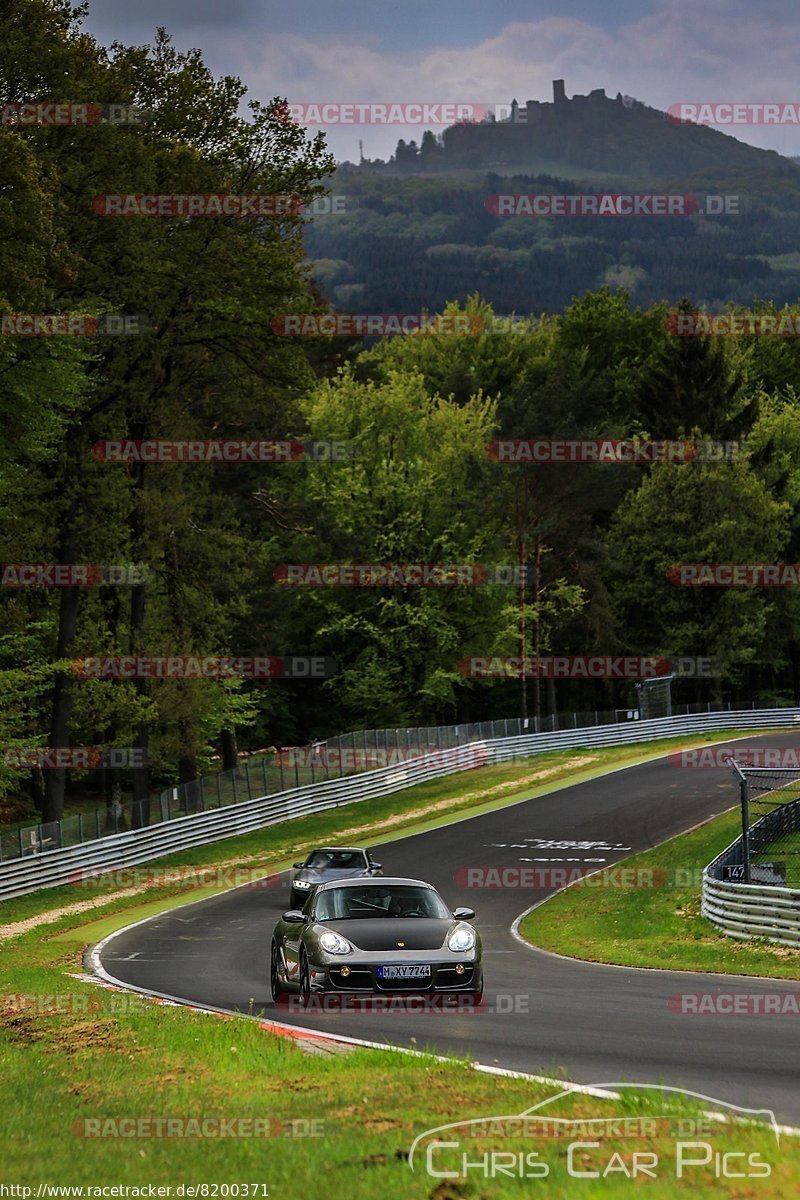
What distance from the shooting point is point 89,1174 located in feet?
25.4

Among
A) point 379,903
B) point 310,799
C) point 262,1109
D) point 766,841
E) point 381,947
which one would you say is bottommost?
point 310,799

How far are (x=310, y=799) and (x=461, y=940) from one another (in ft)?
118

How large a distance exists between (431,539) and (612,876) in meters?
39.8

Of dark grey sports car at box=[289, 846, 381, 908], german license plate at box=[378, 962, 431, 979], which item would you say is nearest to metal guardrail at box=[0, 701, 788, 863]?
dark grey sports car at box=[289, 846, 381, 908]

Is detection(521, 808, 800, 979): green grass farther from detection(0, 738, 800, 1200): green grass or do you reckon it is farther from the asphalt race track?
detection(0, 738, 800, 1200): green grass

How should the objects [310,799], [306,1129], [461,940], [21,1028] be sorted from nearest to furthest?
[306,1129], [461,940], [21,1028], [310,799]

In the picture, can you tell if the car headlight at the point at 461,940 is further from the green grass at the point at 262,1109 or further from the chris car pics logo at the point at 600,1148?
the chris car pics logo at the point at 600,1148

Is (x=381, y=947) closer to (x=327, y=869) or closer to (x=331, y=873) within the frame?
(x=331, y=873)

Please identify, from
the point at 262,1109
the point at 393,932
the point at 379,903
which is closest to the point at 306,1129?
the point at 262,1109

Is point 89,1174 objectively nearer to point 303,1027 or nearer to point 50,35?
point 303,1027

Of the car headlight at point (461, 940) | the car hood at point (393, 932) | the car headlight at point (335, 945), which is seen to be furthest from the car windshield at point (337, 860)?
the car headlight at point (335, 945)

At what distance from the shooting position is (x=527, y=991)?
17531 millimetres

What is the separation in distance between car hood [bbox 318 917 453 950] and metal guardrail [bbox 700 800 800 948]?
9.07 meters

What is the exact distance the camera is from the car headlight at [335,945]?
597 inches
